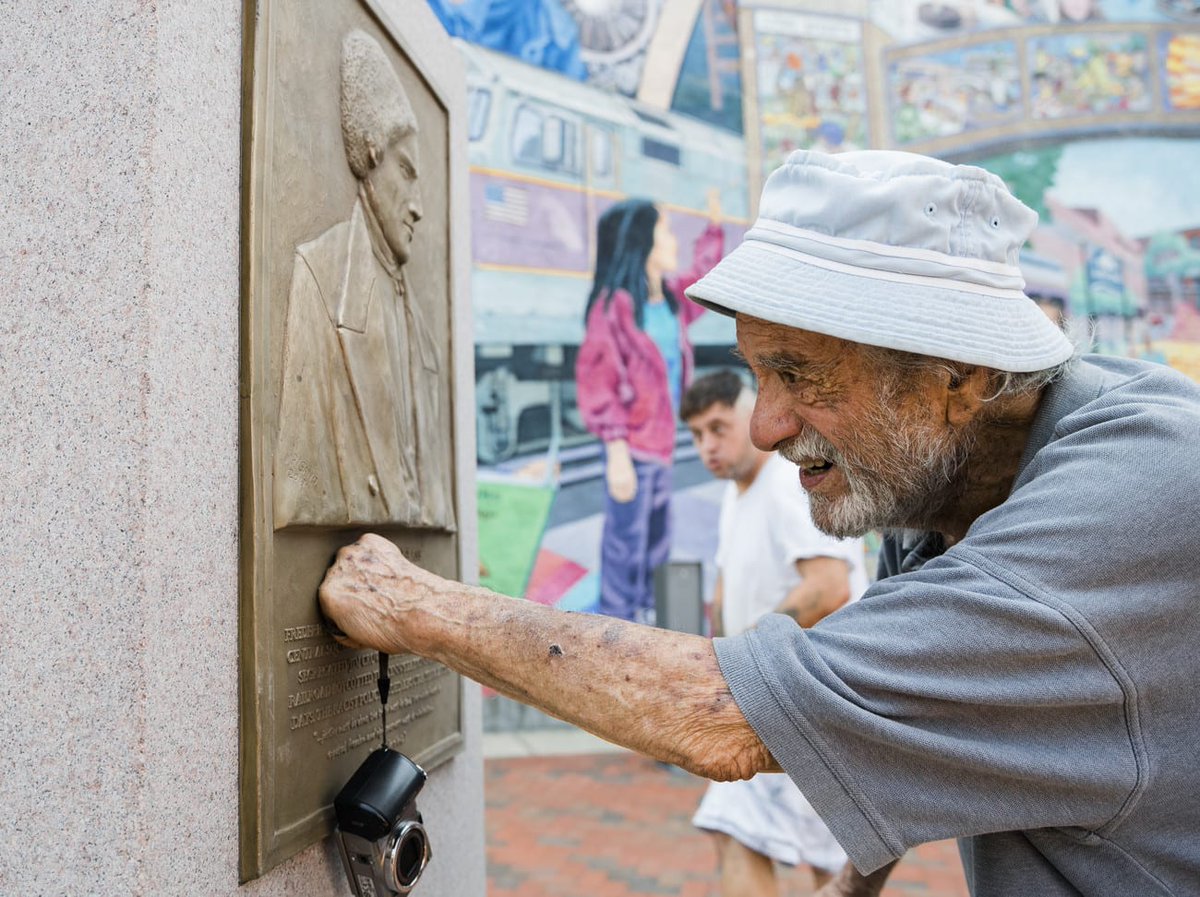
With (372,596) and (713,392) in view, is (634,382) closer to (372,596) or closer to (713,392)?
(713,392)

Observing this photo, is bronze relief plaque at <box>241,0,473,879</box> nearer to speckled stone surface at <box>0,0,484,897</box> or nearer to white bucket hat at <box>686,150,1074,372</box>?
speckled stone surface at <box>0,0,484,897</box>

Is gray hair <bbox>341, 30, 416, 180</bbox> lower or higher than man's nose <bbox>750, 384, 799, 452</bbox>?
Result: higher

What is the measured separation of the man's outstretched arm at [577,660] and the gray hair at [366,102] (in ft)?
2.23

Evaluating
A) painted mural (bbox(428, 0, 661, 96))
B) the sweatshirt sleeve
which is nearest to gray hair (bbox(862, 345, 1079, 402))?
the sweatshirt sleeve

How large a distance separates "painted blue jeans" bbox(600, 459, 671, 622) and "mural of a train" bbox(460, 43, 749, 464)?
67cm

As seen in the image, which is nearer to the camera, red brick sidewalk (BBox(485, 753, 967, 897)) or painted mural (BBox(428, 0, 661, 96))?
red brick sidewalk (BBox(485, 753, 967, 897))

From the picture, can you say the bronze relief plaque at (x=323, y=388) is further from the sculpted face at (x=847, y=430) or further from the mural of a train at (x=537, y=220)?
the mural of a train at (x=537, y=220)

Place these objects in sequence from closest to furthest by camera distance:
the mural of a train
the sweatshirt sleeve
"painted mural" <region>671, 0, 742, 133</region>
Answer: the sweatshirt sleeve, the mural of a train, "painted mural" <region>671, 0, 742, 133</region>

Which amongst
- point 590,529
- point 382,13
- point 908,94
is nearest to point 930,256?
point 382,13

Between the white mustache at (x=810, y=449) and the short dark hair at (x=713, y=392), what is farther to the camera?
the short dark hair at (x=713, y=392)

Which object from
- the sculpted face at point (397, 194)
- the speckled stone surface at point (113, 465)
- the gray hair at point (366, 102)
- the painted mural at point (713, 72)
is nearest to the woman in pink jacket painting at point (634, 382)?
the painted mural at point (713, 72)

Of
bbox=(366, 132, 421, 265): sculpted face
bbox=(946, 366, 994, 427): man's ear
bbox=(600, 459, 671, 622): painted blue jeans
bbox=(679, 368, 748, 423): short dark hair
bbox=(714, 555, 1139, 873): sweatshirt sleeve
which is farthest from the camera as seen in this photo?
bbox=(600, 459, 671, 622): painted blue jeans

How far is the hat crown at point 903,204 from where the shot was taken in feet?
4.20

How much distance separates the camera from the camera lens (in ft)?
4.77
